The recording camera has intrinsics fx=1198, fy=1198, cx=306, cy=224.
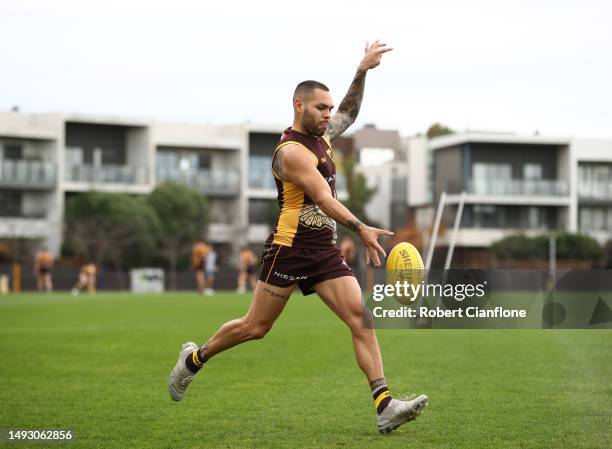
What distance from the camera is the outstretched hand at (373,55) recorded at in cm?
929

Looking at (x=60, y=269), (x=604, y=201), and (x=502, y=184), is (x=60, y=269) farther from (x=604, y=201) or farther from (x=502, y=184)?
(x=604, y=201)

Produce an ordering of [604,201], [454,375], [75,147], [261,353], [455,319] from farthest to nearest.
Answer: [604,201] < [75,147] < [261,353] < [454,375] < [455,319]

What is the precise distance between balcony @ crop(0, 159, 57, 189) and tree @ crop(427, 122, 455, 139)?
97.6ft

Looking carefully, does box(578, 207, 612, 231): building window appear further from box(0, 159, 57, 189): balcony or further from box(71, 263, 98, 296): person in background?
box(71, 263, 98, 296): person in background

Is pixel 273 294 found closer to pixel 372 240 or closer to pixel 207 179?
pixel 372 240

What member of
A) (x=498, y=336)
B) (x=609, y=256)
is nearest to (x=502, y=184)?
(x=609, y=256)

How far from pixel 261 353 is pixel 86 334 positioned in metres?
5.69

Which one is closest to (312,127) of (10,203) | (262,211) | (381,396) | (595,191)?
(381,396)

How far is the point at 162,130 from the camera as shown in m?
79.1

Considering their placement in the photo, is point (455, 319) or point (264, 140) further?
point (264, 140)

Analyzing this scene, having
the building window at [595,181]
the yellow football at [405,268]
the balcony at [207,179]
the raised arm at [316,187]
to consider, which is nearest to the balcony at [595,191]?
the building window at [595,181]

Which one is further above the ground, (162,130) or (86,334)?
(162,130)

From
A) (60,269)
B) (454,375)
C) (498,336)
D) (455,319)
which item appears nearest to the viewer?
(455,319)

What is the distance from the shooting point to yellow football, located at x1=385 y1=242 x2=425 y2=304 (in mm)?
8438
